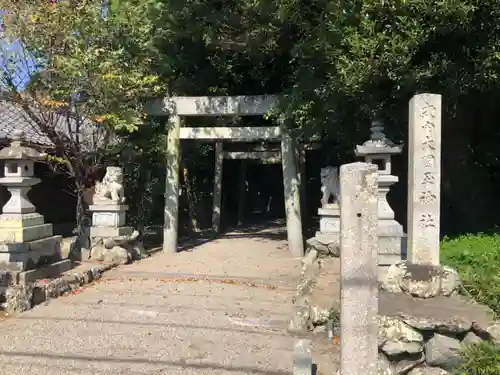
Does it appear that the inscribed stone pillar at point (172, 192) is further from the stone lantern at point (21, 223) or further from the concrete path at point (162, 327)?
the stone lantern at point (21, 223)

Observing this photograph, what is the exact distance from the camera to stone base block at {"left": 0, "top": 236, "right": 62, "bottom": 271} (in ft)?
28.2

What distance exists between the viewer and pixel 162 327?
664cm

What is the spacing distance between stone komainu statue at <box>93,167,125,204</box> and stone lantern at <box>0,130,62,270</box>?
2046 millimetres

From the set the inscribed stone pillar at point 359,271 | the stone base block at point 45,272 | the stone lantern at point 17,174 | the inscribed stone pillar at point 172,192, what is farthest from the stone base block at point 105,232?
the inscribed stone pillar at point 359,271

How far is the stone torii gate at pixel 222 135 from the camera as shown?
41.0ft

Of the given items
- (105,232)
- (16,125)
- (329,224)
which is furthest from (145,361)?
(16,125)

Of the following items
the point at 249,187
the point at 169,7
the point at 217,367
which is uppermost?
the point at 169,7

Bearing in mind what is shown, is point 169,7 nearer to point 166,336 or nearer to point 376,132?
point 376,132

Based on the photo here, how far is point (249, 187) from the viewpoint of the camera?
2823cm

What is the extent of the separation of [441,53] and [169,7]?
18.6 ft

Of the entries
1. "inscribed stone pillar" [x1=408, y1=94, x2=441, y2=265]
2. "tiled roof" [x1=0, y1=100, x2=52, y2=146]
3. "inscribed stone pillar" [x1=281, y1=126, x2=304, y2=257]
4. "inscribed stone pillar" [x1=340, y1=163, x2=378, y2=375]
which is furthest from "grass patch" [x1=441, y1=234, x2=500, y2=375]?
"tiled roof" [x1=0, y1=100, x2=52, y2=146]

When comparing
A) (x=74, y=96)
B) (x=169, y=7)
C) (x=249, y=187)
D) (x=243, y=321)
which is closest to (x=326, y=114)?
(x=169, y=7)

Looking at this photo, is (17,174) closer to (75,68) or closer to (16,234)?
(16,234)

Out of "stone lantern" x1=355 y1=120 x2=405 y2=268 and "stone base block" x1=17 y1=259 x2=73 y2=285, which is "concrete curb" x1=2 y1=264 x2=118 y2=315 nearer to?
"stone base block" x1=17 y1=259 x2=73 y2=285
